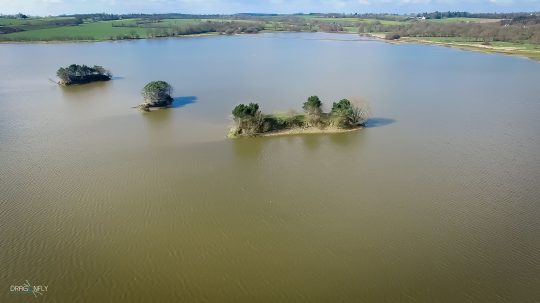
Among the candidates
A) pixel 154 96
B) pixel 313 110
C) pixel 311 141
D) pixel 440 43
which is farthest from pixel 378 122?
pixel 440 43

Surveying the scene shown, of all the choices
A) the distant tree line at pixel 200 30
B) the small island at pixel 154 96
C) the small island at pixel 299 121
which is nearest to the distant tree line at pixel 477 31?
the distant tree line at pixel 200 30

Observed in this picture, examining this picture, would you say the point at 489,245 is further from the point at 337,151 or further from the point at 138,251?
the point at 138,251

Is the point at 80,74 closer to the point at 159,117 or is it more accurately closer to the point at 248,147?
the point at 159,117

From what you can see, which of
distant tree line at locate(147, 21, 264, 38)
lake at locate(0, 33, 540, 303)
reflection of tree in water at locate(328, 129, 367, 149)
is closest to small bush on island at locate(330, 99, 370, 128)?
reflection of tree in water at locate(328, 129, 367, 149)

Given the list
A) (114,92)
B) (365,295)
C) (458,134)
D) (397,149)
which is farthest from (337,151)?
(114,92)

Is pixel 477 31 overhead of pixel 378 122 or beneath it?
overhead

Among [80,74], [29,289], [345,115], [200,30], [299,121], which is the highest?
[200,30]
